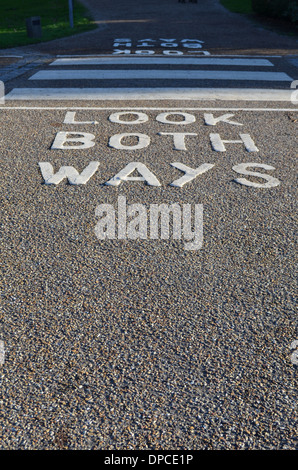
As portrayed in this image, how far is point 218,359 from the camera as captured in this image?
290cm

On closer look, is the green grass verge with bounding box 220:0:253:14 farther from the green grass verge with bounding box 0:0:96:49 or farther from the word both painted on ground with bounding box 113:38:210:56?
the word both painted on ground with bounding box 113:38:210:56

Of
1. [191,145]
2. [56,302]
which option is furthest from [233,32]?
[56,302]

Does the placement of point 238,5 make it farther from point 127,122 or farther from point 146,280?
point 146,280

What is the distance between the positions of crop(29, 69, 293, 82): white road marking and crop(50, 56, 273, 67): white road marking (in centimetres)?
78

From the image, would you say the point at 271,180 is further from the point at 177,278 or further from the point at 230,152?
the point at 177,278

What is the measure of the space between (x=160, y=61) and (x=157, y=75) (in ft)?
4.49

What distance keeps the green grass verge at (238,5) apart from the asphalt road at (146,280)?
1352 cm

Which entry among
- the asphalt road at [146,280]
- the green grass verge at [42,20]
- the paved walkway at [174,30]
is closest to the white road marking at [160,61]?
the paved walkway at [174,30]

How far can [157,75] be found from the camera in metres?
9.50

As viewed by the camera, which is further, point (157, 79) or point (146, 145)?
point (157, 79)

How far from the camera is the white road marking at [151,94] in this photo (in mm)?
8039

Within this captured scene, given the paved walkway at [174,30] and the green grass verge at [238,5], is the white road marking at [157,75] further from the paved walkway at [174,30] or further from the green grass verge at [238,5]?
the green grass verge at [238,5]

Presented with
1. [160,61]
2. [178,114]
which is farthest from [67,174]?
[160,61]

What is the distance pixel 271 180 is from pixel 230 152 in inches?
34.2
